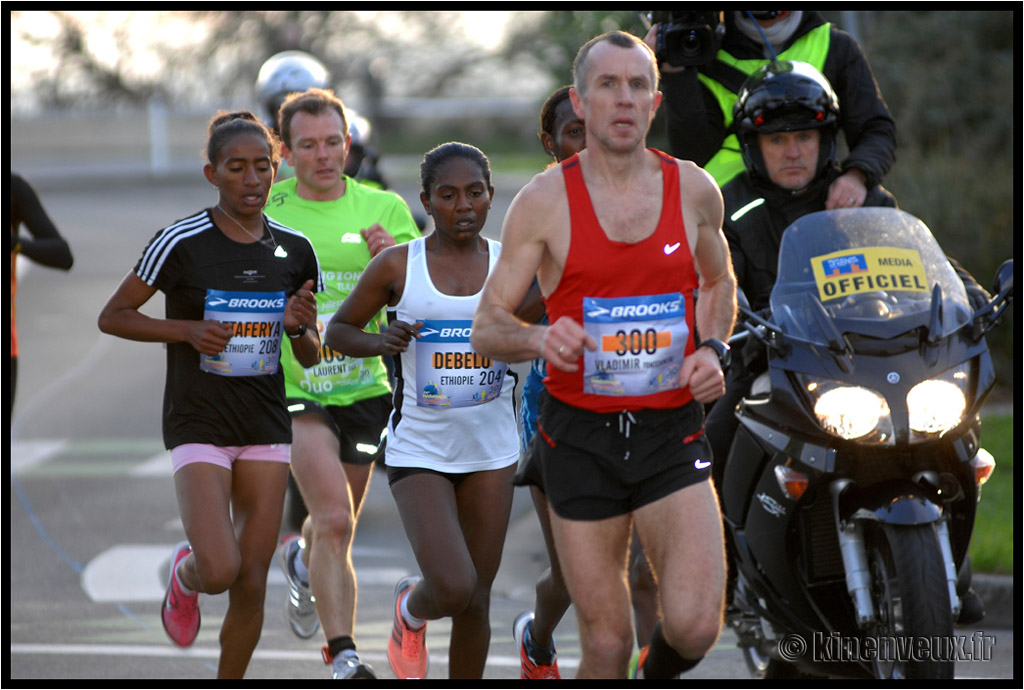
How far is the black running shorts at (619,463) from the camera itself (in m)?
4.49

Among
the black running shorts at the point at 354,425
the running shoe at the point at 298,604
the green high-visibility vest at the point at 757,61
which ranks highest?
the green high-visibility vest at the point at 757,61

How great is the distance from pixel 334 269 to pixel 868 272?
238 centimetres

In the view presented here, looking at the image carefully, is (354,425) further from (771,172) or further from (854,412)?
(854,412)

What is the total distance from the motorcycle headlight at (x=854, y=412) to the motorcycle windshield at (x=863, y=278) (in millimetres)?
227

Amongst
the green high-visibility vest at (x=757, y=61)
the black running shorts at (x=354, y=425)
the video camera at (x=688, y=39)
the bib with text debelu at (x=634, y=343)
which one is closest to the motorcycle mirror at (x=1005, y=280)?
the bib with text debelu at (x=634, y=343)

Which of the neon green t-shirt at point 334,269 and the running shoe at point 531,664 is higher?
the neon green t-shirt at point 334,269

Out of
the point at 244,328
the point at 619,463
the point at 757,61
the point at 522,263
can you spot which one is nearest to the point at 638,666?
the point at 619,463

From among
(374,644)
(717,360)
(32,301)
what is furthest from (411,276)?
(32,301)

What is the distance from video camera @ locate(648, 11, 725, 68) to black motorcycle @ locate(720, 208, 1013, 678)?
118 cm

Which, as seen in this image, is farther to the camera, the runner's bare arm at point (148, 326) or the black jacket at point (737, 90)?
the black jacket at point (737, 90)

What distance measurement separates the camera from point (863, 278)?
527 centimetres

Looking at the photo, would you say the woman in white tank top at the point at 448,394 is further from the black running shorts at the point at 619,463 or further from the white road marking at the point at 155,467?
the white road marking at the point at 155,467

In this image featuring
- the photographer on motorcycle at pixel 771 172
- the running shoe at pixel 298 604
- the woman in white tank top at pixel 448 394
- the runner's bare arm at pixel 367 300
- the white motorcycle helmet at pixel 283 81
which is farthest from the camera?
the white motorcycle helmet at pixel 283 81

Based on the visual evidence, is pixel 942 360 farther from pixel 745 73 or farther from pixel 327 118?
pixel 327 118
